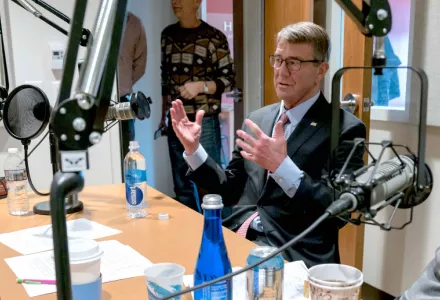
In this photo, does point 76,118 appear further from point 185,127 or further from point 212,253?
point 185,127

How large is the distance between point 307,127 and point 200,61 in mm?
1652

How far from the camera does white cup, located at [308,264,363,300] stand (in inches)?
27.3

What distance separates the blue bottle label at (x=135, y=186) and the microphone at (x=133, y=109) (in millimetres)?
173

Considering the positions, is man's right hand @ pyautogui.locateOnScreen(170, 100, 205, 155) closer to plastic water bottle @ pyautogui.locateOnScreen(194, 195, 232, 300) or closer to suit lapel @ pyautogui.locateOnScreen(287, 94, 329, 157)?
suit lapel @ pyautogui.locateOnScreen(287, 94, 329, 157)

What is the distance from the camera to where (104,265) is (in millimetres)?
1018

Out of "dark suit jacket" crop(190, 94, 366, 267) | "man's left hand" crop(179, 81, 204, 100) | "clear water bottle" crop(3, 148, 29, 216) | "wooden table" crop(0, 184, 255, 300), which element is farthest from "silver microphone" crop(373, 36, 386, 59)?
"man's left hand" crop(179, 81, 204, 100)

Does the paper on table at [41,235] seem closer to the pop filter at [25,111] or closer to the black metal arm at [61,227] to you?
the pop filter at [25,111]

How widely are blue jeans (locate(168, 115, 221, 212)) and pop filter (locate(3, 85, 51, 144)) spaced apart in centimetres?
158

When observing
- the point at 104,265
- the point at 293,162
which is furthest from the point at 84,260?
the point at 293,162

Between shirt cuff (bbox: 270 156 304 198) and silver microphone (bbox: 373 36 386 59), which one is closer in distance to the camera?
silver microphone (bbox: 373 36 386 59)

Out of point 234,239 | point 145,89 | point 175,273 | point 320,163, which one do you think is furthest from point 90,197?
point 145,89

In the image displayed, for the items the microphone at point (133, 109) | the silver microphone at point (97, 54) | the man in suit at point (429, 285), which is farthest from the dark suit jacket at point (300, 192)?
the silver microphone at point (97, 54)

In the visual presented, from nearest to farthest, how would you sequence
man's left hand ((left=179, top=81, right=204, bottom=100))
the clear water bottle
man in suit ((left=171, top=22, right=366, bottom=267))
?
man in suit ((left=171, top=22, right=366, bottom=267)) → the clear water bottle → man's left hand ((left=179, top=81, right=204, bottom=100))

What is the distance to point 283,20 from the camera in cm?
261
